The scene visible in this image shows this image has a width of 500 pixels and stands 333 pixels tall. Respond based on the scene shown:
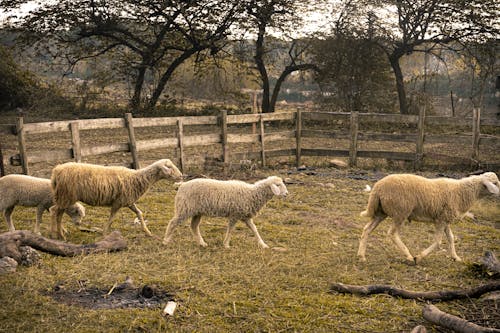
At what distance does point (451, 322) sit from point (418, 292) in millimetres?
872

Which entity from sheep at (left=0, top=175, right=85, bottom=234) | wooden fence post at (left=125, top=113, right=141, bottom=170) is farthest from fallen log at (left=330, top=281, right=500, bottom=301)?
wooden fence post at (left=125, top=113, right=141, bottom=170)

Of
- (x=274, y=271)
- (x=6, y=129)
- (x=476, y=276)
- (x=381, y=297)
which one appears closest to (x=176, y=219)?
(x=274, y=271)

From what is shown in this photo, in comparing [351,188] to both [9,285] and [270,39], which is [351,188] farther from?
[270,39]

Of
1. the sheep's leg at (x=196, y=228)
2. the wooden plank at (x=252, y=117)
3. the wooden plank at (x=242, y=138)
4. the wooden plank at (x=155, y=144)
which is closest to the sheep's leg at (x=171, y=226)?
the sheep's leg at (x=196, y=228)

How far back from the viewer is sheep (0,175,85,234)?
7039 mm

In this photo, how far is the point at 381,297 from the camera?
17.3 ft

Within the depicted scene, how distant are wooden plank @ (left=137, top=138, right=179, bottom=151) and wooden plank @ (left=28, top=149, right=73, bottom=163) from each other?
1699mm

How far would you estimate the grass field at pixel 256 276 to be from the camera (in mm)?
4566

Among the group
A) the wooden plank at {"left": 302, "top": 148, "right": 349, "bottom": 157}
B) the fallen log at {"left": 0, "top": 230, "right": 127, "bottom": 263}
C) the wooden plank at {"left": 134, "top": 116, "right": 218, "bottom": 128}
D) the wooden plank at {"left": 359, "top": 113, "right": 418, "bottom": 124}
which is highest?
the wooden plank at {"left": 134, "top": 116, "right": 218, "bottom": 128}

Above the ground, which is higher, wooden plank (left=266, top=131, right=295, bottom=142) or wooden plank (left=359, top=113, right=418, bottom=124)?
wooden plank (left=359, top=113, right=418, bottom=124)

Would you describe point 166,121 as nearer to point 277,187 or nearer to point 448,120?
point 277,187

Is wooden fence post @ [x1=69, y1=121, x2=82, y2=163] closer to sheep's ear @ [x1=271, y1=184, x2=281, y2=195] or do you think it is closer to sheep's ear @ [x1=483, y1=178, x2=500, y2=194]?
sheep's ear @ [x1=271, y1=184, x2=281, y2=195]

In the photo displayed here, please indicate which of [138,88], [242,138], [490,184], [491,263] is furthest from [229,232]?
[138,88]

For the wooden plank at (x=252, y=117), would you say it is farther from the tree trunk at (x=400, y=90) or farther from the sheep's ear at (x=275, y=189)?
the tree trunk at (x=400, y=90)
